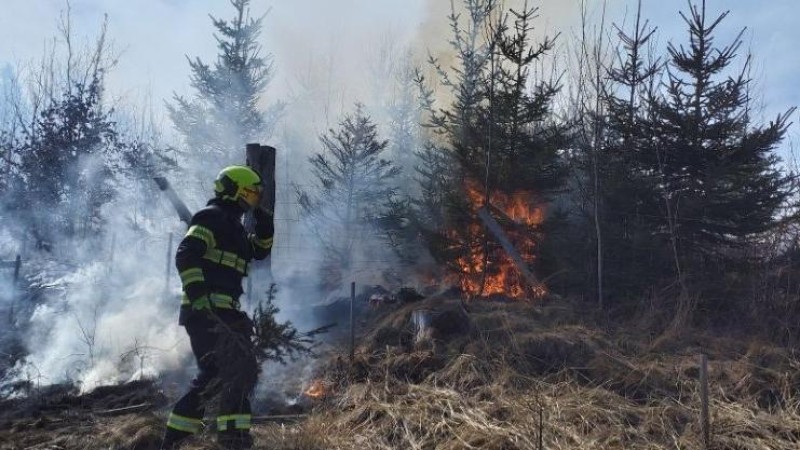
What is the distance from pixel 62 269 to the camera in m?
14.1

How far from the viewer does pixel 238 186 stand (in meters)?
4.71

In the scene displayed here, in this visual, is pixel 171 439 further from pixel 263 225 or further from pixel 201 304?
pixel 263 225

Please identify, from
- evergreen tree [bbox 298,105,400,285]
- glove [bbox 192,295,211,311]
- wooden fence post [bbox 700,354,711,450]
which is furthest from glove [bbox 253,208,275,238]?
evergreen tree [bbox 298,105,400,285]

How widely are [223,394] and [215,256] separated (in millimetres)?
1047

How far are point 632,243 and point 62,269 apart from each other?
1309cm

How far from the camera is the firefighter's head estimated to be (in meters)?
4.69

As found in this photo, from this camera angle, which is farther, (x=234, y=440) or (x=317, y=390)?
(x=317, y=390)

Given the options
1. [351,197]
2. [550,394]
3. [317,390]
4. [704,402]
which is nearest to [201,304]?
[317,390]

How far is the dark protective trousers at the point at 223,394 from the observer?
165 inches

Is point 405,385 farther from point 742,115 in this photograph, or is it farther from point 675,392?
point 742,115

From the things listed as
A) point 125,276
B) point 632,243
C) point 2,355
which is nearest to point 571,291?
point 632,243

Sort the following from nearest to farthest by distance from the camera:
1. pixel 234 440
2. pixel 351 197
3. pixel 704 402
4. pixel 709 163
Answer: pixel 704 402 < pixel 234 440 < pixel 709 163 < pixel 351 197

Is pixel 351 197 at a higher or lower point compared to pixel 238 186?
higher

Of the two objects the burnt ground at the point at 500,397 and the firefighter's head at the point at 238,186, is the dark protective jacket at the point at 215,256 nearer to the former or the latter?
the firefighter's head at the point at 238,186
